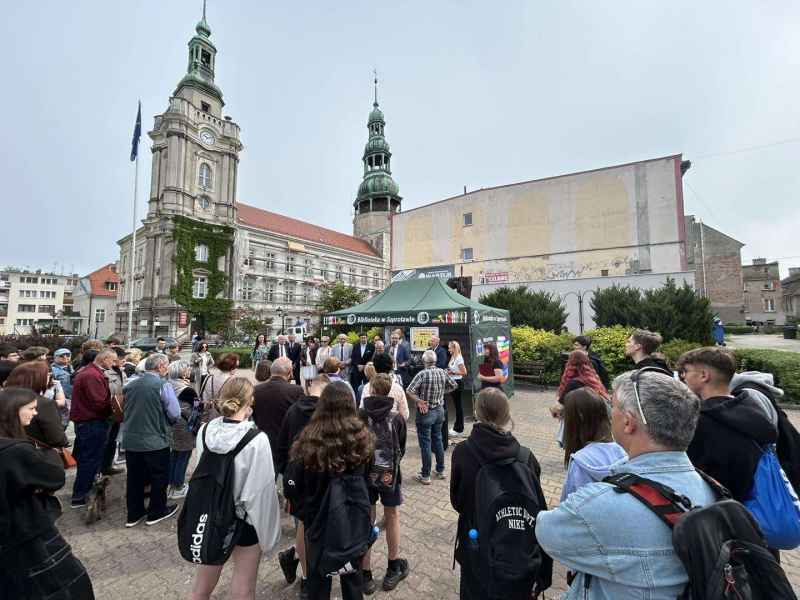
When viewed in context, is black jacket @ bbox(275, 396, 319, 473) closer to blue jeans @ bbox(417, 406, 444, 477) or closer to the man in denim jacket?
blue jeans @ bbox(417, 406, 444, 477)

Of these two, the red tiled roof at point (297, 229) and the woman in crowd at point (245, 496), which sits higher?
the red tiled roof at point (297, 229)

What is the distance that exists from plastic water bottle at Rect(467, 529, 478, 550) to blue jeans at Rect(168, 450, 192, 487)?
4.04 meters

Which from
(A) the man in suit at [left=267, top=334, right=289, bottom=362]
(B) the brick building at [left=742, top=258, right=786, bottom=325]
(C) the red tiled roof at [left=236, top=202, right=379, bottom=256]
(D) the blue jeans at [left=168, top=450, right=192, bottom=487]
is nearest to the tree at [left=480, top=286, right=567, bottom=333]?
(A) the man in suit at [left=267, top=334, right=289, bottom=362]

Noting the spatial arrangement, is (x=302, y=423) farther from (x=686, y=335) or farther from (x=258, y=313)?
(x=258, y=313)

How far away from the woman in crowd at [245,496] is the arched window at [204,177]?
46895mm

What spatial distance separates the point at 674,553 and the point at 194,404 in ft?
16.2

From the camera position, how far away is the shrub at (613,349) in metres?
11.5

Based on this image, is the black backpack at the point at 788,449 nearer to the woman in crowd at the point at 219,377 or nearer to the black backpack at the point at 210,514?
the black backpack at the point at 210,514

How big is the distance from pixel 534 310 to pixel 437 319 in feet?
32.3

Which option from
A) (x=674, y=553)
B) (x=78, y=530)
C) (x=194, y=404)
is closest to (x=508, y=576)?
(x=674, y=553)

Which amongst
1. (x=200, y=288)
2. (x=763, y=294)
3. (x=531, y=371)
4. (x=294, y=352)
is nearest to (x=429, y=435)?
(x=294, y=352)

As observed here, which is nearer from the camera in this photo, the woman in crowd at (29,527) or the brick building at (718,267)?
the woman in crowd at (29,527)

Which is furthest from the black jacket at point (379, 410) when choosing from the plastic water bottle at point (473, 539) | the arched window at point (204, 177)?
the arched window at point (204, 177)

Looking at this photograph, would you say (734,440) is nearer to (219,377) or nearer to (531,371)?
(219,377)
